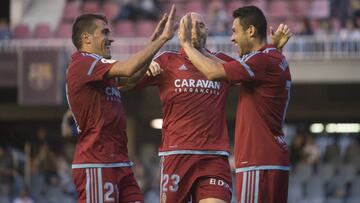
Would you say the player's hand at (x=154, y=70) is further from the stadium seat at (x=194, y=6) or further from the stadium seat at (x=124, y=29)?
the stadium seat at (x=194, y=6)

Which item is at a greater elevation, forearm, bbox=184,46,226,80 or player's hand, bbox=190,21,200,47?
player's hand, bbox=190,21,200,47

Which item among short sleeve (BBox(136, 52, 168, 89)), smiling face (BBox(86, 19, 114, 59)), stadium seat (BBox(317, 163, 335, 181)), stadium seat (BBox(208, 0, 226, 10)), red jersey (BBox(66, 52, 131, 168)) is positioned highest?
stadium seat (BBox(208, 0, 226, 10))

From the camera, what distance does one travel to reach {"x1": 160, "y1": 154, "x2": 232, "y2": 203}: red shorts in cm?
909

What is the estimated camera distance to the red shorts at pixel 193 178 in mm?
9094

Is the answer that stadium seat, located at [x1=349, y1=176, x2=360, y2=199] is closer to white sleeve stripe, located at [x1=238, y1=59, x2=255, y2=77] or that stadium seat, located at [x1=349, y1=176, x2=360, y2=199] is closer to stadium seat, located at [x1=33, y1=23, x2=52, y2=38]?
stadium seat, located at [x1=33, y1=23, x2=52, y2=38]

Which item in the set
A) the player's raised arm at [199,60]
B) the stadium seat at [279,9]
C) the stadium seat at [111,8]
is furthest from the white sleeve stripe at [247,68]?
the stadium seat at [111,8]

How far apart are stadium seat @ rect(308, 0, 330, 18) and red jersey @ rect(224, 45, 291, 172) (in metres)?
15.0

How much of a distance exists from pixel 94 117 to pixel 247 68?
1.38 meters

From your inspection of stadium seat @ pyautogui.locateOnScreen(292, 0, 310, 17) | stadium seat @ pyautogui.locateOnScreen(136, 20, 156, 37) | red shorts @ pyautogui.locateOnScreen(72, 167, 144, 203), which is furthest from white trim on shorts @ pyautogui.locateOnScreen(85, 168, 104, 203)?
stadium seat @ pyautogui.locateOnScreen(292, 0, 310, 17)

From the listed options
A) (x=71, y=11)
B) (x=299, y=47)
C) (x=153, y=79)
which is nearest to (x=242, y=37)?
(x=153, y=79)

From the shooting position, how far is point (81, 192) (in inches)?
336

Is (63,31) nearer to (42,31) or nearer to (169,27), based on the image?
(42,31)

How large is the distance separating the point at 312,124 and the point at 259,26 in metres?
16.5

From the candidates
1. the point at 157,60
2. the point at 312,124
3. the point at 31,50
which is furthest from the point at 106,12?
the point at 157,60
